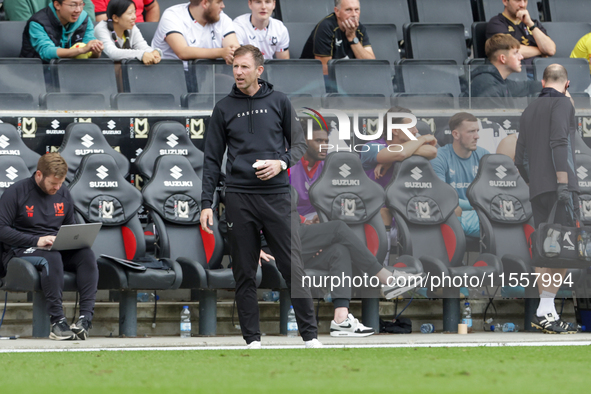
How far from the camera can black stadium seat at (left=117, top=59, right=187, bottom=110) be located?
6910 mm

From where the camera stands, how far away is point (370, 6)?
9.33 metres

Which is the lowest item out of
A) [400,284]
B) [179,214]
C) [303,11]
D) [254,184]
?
[400,284]

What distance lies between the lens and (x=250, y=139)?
4.61 metres

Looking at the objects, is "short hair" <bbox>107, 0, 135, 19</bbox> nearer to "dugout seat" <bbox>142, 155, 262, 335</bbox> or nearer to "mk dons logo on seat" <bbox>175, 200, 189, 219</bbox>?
"dugout seat" <bbox>142, 155, 262, 335</bbox>

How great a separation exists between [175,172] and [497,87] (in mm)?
2542

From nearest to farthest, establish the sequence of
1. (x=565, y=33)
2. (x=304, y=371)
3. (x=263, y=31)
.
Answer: (x=304, y=371)
(x=263, y=31)
(x=565, y=33)

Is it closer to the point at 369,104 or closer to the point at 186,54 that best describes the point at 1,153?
the point at 186,54

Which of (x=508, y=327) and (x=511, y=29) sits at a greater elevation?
(x=511, y=29)

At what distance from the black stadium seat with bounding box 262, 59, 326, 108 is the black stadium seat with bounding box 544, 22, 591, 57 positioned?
3.04 metres

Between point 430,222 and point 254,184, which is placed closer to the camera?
point 254,184

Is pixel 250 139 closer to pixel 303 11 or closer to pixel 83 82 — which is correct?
pixel 83 82

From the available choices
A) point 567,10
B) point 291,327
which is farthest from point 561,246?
point 567,10

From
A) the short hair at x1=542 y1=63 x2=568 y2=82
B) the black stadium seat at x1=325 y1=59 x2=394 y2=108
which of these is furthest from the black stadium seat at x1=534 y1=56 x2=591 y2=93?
the black stadium seat at x1=325 y1=59 x2=394 y2=108

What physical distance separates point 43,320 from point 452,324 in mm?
2818
